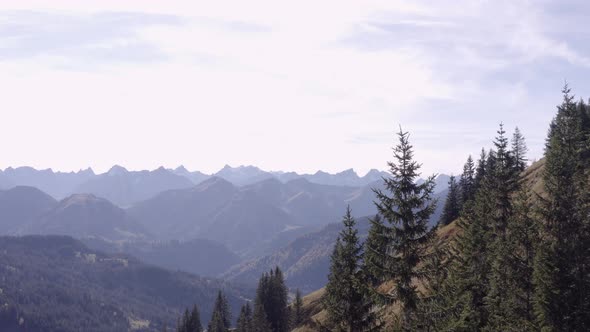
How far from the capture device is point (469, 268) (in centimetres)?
3647

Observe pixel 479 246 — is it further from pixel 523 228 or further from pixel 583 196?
pixel 583 196

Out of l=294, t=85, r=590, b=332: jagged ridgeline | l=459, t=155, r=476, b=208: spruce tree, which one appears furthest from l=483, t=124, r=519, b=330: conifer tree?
l=459, t=155, r=476, b=208: spruce tree

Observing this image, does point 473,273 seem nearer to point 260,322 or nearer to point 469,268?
point 469,268

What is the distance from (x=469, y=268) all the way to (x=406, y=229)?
14.2 metres

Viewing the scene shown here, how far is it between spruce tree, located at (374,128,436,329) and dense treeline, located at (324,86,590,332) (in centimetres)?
5

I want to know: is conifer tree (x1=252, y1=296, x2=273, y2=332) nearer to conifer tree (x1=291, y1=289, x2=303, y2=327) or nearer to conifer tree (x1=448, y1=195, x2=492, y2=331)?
conifer tree (x1=291, y1=289, x2=303, y2=327)

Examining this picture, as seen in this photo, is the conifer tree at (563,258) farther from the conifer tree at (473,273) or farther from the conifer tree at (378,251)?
the conifer tree at (378,251)

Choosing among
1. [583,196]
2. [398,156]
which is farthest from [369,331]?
[583,196]

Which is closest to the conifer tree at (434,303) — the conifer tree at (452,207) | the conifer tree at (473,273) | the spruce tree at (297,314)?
the conifer tree at (473,273)

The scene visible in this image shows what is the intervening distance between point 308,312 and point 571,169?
86.9 m

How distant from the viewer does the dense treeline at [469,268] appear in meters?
25.1

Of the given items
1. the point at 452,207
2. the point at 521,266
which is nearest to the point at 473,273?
the point at 521,266

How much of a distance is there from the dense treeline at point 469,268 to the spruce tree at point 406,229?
52 mm

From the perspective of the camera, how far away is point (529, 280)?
33.7m
